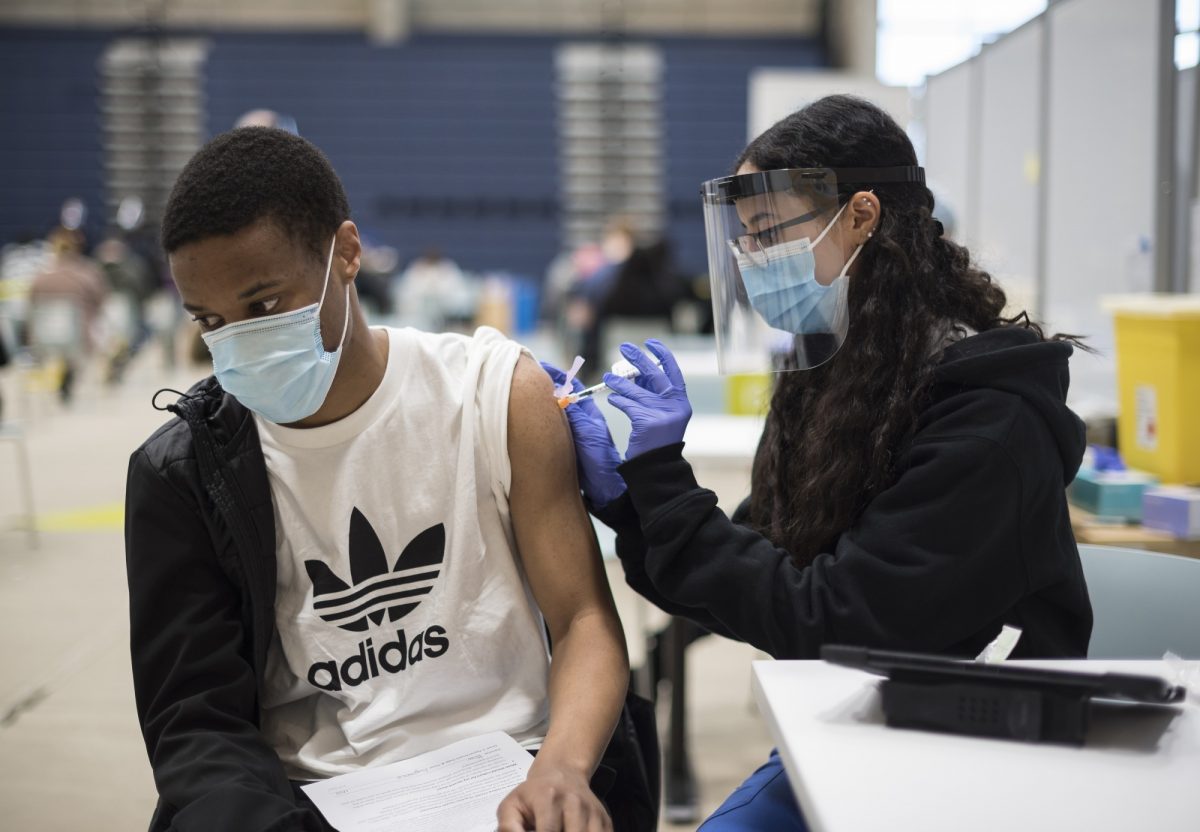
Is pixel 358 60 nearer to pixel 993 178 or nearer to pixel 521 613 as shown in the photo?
pixel 993 178

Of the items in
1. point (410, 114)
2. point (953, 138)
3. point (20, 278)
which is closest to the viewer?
point (953, 138)

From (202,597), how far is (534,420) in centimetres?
43

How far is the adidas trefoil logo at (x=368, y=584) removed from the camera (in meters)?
1.26

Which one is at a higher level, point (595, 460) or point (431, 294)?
point (431, 294)

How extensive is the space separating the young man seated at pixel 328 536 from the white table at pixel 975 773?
0.31 m

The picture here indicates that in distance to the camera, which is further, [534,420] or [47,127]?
[47,127]

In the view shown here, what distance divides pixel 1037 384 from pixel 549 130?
13.2 metres

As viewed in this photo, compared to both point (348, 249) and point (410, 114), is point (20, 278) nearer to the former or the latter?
point (410, 114)

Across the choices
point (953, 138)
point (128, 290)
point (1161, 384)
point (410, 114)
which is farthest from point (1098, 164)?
point (410, 114)

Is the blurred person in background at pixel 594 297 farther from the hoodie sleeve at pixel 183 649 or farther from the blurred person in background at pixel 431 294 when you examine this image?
the hoodie sleeve at pixel 183 649

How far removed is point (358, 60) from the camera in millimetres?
13430

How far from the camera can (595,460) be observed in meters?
1.35

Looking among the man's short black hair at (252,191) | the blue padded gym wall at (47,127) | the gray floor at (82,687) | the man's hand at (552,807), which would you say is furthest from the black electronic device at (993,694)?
the blue padded gym wall at (47,127)

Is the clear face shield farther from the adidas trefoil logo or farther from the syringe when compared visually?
the adidas trefoil logo
